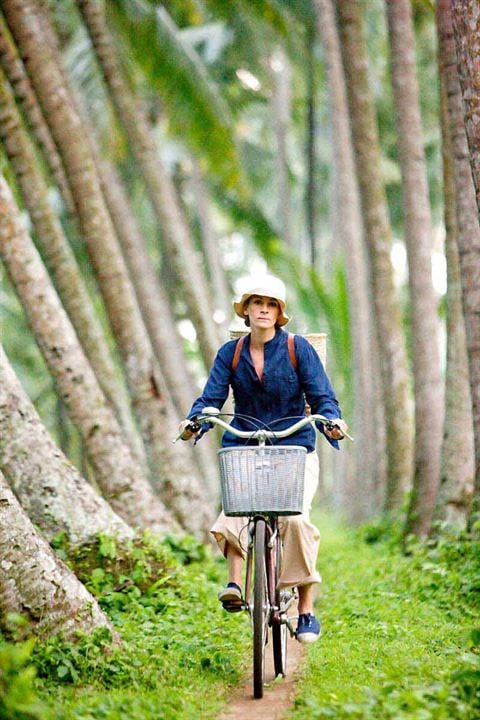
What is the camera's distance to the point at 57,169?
1487 centimetres

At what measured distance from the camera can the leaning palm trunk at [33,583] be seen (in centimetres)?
608

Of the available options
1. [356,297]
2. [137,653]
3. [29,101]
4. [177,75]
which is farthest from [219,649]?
[356,297]

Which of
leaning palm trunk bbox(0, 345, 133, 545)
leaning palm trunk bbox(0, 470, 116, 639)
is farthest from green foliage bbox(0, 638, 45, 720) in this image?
leaning palm trunk bbox(0, 345, 133, 545)

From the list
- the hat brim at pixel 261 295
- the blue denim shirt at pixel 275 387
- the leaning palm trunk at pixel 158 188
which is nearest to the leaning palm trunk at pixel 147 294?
the leaning palm trunk at pixel 158 188

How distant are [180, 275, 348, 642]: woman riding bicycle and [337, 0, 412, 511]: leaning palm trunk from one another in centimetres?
848

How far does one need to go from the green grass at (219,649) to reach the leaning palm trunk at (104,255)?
2094 millimetres

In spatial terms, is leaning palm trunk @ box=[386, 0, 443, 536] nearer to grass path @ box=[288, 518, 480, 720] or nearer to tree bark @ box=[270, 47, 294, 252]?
grass path @ box=[288, 518, 480, 720]

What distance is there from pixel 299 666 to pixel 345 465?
65.7ft

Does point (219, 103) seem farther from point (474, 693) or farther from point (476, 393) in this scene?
point (474, 693)

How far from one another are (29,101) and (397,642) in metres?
8.67

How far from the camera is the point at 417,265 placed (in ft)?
44.5

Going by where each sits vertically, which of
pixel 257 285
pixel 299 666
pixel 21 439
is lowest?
pixel 299 666

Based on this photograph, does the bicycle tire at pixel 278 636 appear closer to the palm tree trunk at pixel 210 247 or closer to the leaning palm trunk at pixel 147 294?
the leaning palm trunk at pixel 147 294

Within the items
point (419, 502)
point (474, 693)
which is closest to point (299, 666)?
point (474, 693)
